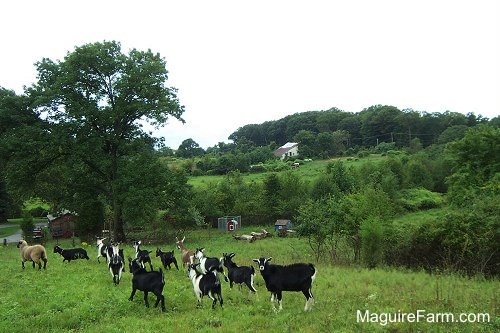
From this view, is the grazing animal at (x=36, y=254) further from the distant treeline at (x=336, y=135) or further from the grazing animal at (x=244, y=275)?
the distant treeline at (x=336, y=135)

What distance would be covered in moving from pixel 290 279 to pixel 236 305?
1838 millimetres

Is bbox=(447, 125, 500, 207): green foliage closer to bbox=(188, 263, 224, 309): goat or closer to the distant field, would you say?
the distant field

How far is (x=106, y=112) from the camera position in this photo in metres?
28.0

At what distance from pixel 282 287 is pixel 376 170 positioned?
4508 cm

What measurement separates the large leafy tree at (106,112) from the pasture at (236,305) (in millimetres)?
13886

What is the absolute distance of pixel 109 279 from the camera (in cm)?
1472

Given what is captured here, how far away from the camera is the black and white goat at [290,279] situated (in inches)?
413

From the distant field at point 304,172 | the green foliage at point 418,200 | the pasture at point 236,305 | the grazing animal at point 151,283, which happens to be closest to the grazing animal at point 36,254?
the pasture at point 236,305

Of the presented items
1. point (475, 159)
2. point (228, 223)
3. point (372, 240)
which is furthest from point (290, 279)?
point (475, 159)

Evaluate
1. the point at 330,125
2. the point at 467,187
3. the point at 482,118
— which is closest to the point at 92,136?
the point at 467,187

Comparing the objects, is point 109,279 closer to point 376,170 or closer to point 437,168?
point 376,170

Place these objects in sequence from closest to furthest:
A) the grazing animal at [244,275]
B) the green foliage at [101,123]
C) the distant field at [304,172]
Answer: the grazing animal at [244,275], the green foliage at [101,123], the distant field at [304,172]

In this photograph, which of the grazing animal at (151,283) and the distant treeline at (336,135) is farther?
the distant treeline at (336,135)

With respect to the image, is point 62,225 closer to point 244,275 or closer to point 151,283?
point 151,283
